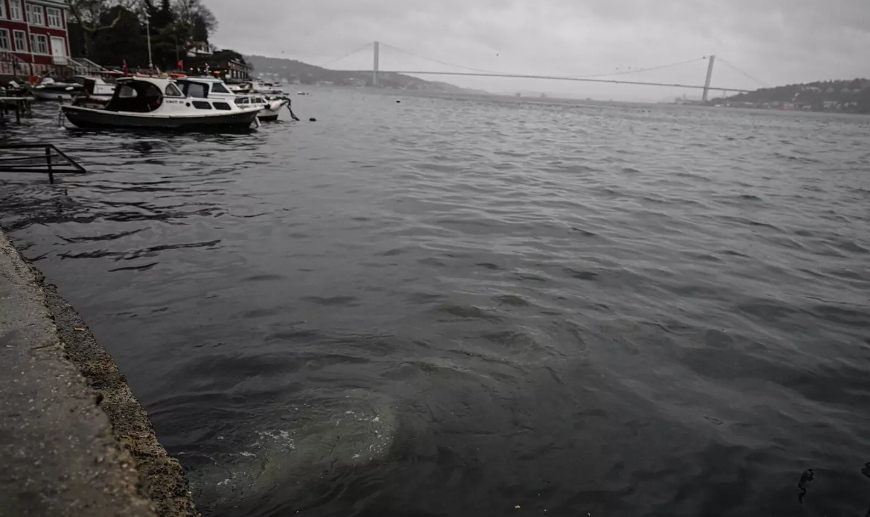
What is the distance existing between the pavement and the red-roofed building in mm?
48138

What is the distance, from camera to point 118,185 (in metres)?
10.7

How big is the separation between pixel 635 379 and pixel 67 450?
12.9ft

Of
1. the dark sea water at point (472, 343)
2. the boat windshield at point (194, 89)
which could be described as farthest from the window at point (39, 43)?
the dark sea water at point (472, 343)

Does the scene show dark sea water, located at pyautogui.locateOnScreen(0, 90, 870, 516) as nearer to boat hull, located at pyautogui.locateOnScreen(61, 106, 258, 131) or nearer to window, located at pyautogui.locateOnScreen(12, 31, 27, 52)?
boat hull, located at pyautogui.locateOnScreen(61, 106, 258, 131)

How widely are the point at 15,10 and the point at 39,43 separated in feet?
9.74

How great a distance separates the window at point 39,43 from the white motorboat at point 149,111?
32.2 meters

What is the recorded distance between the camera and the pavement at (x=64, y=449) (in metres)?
1.87

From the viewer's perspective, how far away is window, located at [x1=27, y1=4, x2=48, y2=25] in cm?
4406

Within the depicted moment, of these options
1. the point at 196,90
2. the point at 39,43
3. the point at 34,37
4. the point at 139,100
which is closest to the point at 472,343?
the point at 139,100

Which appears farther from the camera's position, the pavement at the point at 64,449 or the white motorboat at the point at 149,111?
the white motorboat at the point at 149,111

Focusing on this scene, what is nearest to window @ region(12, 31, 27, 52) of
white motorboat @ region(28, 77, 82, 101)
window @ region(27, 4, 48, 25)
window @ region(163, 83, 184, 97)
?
Result: window @ region(27, 4, 48, 25)

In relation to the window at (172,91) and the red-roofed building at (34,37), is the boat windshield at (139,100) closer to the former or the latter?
the window at (172,91)

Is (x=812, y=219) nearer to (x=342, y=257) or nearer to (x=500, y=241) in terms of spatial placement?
(x=500, y=241)

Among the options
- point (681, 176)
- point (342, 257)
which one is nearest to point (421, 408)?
point (342, 257)
